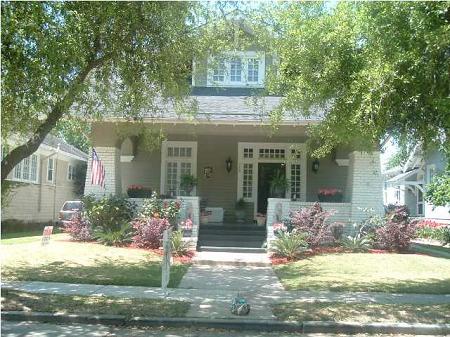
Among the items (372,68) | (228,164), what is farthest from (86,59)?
(228,164)

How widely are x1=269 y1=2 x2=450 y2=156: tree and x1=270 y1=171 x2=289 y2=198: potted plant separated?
7044 millimetres

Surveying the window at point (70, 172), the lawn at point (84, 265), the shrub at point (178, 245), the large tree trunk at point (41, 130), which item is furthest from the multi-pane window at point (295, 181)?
the window at point (70, 172)

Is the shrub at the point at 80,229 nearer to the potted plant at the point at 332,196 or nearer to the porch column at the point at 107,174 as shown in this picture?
the porch column at the point at 107,174

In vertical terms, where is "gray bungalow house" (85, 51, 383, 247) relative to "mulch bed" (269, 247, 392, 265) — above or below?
above

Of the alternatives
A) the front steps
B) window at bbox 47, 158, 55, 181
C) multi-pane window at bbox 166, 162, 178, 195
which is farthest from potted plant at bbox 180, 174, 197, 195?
window at bbox 47, 158, 55, 181

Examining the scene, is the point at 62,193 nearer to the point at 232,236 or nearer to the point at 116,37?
the point at 232,236

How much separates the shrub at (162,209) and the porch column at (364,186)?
563cm

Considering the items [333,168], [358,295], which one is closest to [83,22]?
[358,295]

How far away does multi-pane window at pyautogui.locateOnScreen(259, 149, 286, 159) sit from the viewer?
800 inches

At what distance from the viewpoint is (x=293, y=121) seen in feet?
55.8

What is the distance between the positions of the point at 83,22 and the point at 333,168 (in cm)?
1348

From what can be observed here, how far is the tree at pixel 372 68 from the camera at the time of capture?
827 centimetres

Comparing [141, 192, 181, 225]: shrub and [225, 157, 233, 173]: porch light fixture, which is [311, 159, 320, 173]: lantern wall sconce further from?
[141, 192, 181, 225]: shrub

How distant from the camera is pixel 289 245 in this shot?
1466 cm
